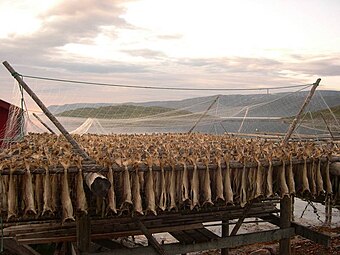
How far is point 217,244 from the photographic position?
23.8 feet

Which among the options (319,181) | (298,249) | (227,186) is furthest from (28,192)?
(298,249)

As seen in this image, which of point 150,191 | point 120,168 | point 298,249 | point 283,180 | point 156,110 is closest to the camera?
point 120,168

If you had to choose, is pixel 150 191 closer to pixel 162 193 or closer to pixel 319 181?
pixel 162 193

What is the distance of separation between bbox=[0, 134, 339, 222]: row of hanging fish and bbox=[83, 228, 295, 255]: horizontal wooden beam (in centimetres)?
114

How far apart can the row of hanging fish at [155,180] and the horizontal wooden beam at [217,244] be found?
114cm

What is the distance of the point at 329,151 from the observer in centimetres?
707

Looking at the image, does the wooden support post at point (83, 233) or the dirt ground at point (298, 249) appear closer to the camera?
the wooden support post at point (83, 233)

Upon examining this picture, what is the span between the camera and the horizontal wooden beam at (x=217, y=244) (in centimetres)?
656

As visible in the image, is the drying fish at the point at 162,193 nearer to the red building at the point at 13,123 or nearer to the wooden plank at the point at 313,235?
the wooden plank at the point at 313,235

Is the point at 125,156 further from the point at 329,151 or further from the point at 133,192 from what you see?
the point at 329,151

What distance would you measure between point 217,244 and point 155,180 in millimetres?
2448

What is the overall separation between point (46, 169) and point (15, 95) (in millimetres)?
3670

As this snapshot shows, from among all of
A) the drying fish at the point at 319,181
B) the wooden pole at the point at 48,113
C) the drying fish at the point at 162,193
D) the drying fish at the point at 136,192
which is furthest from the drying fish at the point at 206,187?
the drying fish at the point at 319,181

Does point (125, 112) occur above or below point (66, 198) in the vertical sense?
above
